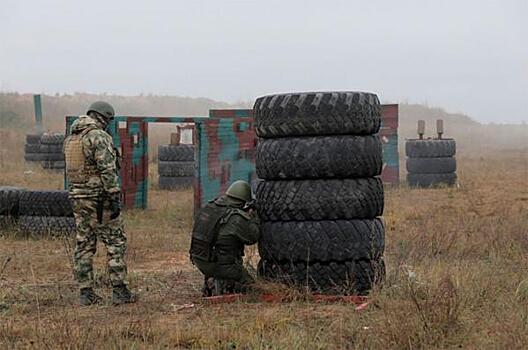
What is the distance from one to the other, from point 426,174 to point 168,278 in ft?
43.0

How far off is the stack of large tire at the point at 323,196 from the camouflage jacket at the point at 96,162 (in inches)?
49.0

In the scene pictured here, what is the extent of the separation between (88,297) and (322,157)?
215 centimetres

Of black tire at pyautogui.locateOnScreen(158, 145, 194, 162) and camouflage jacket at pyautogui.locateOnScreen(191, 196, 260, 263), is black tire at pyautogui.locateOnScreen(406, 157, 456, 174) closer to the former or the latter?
black tire at pyautogui.locateOnScreen(158, 145, 194, 162)

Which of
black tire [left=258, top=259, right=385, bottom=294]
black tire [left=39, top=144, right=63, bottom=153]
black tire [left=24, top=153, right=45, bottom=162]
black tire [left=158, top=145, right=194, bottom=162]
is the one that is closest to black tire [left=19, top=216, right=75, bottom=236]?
black tire [left=258, top=259, right=385, bottom=294]

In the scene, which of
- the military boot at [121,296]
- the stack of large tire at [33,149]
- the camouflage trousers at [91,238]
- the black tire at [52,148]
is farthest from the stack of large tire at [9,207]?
the stack of large tire at [33,149]

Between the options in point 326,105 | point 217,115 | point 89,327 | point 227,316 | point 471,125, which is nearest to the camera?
point 89,327

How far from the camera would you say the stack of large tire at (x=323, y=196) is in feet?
23.2

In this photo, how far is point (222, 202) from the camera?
7.21 m

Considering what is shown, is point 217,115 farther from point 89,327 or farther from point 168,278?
point 89,327

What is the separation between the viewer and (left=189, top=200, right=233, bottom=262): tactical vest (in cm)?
708

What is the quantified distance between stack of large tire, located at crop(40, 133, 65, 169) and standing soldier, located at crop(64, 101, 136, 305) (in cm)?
1742

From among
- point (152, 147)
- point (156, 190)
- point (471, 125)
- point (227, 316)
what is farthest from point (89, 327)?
point (471, 125)

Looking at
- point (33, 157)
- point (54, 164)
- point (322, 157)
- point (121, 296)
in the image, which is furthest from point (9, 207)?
point (33, 157)

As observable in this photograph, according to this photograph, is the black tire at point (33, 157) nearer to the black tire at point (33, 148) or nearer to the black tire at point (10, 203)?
the black tire at point (33, 148)
